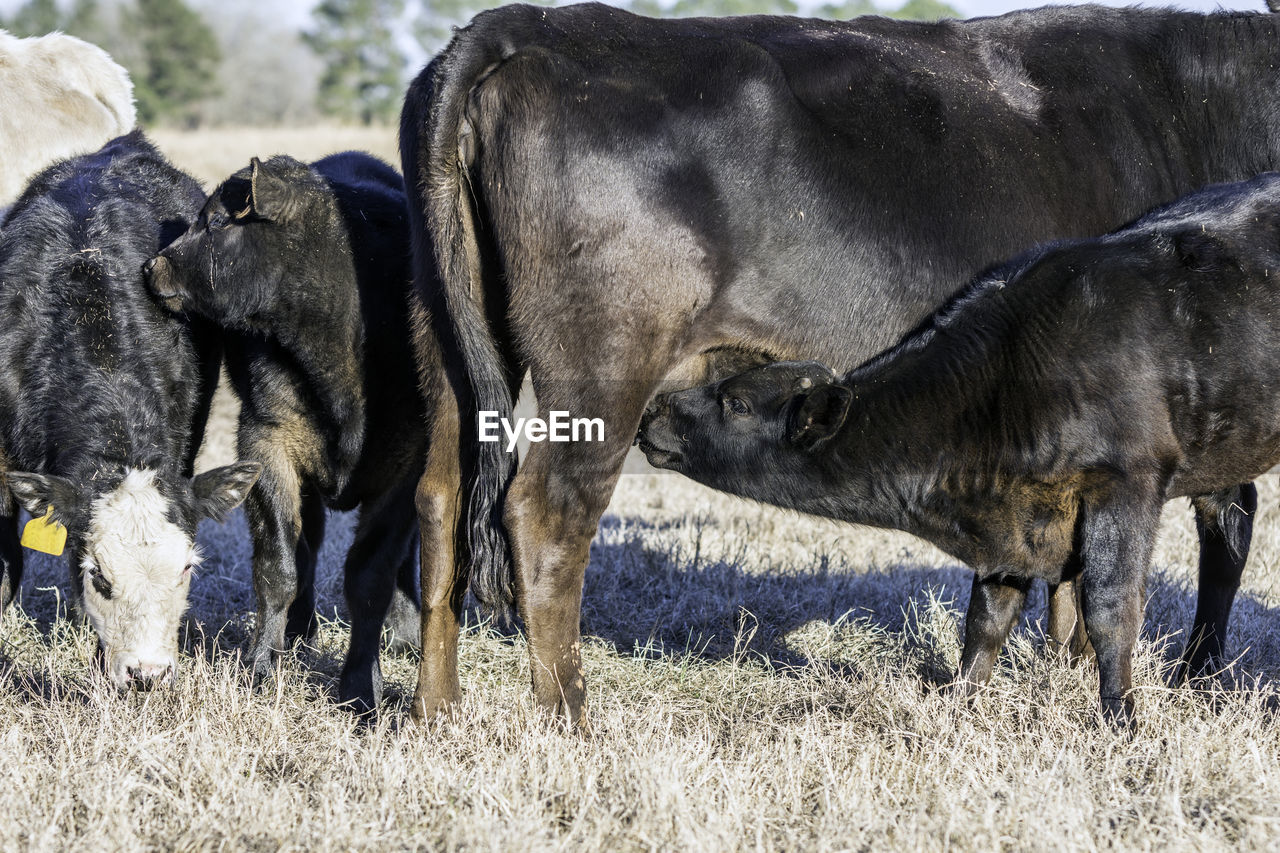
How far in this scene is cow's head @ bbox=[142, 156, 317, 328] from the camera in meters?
4.81

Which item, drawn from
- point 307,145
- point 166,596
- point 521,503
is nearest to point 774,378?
point 521,503

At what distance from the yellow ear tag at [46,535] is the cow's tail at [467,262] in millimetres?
1516

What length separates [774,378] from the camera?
4285 millimetres

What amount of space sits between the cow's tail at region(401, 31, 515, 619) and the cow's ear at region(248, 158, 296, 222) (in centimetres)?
96

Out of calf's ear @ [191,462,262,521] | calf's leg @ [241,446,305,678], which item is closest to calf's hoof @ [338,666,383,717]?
calf's leg @ [241,446,305,678]

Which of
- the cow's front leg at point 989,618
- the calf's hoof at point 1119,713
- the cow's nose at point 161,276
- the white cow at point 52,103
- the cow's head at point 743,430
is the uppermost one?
the white cow at point 52,103

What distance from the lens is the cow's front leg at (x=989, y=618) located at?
4.45 m

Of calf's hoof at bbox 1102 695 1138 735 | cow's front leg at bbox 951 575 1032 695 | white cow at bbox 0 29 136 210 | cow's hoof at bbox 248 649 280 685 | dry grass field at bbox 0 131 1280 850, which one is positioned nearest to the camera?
dry grass field at bbox 0 131 1280 850

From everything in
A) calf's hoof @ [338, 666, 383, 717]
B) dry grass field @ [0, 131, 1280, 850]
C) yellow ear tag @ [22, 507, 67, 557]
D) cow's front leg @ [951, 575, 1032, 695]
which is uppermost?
yellow ear tag @ [22, 507, 67, 557]

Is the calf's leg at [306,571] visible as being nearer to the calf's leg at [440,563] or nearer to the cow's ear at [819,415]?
the calf's leg at [440,563]

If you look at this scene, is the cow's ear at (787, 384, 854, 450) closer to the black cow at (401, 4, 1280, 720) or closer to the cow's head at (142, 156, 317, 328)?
the black cow at (401, 4, 1280, 720)

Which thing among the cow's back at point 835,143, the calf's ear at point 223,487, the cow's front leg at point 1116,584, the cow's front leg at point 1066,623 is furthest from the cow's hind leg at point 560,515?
the cow's front leg at point 1066,623

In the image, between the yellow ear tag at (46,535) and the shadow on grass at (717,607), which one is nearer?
the yellow ear tag at (46,535)

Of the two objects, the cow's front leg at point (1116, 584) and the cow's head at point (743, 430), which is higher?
the cow's head at point (743, 430)
